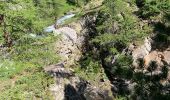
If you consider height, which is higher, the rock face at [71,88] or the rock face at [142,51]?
the rock face at [142,51]

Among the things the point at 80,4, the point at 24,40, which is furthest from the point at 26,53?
the point at 80,4

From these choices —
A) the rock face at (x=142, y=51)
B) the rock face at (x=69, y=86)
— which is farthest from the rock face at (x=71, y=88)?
the rock face at (x=142, y=51)

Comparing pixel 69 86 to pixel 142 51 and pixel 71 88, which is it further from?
pixel 142 51

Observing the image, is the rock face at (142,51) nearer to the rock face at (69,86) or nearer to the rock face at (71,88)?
the rock face at (69,86)

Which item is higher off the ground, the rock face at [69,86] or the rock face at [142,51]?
the rock face at [142,51]

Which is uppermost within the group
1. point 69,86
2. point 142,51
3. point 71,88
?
point 142,51

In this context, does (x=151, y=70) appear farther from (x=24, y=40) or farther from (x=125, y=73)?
(x=24, y=40)

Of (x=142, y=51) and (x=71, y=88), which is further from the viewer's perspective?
(x=142, y=51)

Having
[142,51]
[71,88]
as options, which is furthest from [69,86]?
[142,51]

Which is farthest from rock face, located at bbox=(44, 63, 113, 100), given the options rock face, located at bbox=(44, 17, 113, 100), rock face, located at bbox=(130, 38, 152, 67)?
rock face, located at bbox=(130, 38, 152, 67)

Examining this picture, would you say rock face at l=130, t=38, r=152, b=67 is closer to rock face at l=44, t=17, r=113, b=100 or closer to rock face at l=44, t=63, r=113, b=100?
rock face at l=44, t=17, r=113, b=100

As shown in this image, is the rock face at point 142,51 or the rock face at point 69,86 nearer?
the rock face at point 69,86
